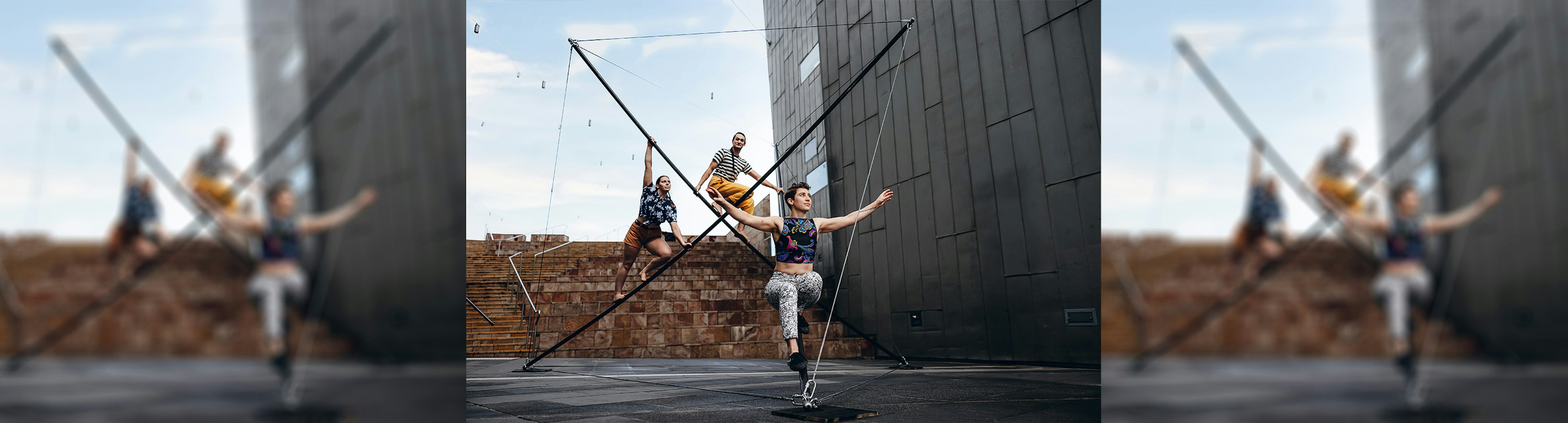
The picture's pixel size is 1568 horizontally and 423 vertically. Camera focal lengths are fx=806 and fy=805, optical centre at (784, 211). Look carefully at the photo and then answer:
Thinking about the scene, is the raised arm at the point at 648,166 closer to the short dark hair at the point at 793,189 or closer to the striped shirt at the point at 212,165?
the short dark hair at the point at 793,189

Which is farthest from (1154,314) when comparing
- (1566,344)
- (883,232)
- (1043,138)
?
(883,232)

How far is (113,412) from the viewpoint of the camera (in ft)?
3.04

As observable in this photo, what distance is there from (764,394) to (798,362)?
112cm

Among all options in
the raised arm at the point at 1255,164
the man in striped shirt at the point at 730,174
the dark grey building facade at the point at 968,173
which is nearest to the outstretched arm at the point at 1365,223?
the raised arm at the point at 1255,164

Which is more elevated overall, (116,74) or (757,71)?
(757,71)

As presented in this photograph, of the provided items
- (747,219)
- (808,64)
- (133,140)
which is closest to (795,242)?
(747,219)

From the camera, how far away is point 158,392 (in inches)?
37.4

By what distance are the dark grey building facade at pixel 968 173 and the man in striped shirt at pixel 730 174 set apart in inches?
78.3

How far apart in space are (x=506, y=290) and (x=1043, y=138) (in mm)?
8510

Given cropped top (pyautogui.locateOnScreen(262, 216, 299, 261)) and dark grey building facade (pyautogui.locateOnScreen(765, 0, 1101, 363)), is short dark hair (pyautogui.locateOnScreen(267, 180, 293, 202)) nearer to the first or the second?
cropped top (pyautogui.locateOnScreen(262, 216, 299, 261))

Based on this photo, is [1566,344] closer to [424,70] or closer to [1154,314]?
[1154,314]

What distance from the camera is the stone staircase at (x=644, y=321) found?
9.97 m

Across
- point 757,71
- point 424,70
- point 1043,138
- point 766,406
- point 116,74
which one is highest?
point 757,71

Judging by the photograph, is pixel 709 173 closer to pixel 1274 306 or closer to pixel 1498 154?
pixel 1274 306
